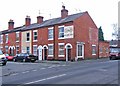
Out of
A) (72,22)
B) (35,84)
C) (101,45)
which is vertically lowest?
(35,84)

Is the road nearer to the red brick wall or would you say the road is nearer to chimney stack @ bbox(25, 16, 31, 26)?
the red brick wall

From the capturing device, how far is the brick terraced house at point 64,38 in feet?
123

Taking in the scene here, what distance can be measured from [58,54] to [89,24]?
7720 millimetres

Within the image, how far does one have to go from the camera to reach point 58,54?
128 feet

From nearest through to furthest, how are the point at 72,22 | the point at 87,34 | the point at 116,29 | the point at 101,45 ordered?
the point at 72,22, the point at 87,34, the point at 101,45, the point at 116,29

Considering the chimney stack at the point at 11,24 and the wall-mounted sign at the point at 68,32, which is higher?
the chimney stack at the point at 11,24

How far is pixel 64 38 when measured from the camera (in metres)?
38.5

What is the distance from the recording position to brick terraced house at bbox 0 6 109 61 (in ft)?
123

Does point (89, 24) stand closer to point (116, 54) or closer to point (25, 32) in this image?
point (116, 54)

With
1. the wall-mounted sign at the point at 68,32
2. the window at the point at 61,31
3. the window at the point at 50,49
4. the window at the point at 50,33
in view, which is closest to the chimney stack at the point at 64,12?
the window at the point at 50,33

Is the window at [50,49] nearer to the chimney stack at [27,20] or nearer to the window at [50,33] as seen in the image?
the window at [50,33]

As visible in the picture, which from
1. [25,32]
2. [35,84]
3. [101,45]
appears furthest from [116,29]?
[35,84]

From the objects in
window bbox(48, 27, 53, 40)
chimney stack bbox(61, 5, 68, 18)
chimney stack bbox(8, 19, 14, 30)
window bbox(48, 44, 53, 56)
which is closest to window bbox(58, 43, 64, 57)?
window bbox(48, 44, 53, 56)

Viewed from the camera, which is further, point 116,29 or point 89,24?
point 116,29
